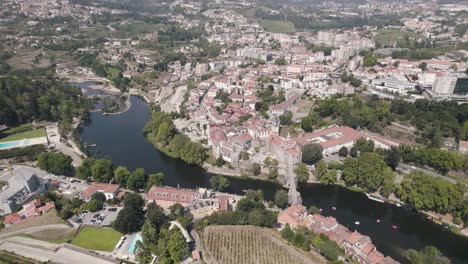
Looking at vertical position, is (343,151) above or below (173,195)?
below

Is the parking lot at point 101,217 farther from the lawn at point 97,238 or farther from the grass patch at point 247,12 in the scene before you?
the grass patch at point 247,12

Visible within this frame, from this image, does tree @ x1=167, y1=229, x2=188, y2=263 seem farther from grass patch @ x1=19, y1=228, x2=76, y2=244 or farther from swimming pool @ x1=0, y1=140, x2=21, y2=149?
swimming pool @ x1=0, y1=140, x2=21, y2=149

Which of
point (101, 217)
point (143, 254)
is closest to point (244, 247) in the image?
point (143, 254)

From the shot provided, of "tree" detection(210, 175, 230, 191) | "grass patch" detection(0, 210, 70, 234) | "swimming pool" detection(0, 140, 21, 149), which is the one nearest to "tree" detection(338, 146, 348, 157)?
"tree" detection(210, 175, 230, 191)

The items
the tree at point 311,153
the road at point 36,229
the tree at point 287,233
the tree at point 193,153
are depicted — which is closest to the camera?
the tree at point 287,233

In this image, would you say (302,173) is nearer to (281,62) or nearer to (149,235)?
(149,235)

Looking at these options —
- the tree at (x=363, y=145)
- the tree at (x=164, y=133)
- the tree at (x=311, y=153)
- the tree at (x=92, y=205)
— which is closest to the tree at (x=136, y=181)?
the tree at (x=92, y=205)

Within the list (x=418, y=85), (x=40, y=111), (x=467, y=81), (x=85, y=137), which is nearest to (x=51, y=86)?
(x=40, y=111)
